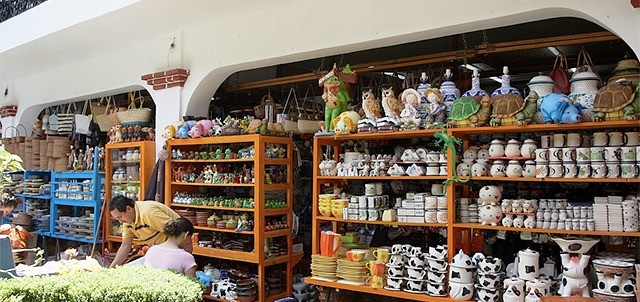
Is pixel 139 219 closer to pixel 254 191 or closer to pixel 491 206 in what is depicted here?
pixel 254 191

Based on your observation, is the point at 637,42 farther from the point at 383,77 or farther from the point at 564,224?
the point at 383,77

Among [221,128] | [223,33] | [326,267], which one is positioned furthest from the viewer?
[223,33]

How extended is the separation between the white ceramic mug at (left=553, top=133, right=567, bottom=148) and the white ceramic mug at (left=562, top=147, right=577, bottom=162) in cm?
7

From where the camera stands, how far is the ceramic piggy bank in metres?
3.13

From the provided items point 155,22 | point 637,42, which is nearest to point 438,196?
point 637,42

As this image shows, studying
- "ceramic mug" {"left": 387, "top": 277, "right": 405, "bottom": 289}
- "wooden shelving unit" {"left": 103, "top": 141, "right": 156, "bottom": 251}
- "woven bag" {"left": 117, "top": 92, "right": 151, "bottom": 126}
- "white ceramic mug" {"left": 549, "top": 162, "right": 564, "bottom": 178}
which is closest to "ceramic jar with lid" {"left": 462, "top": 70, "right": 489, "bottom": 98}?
Result: "white ceramic mug" {"left": 549, "top": 162, "right": 564, "bottom": 178}

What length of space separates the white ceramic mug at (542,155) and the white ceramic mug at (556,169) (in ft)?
0.19

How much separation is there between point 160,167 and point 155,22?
59.3 inches

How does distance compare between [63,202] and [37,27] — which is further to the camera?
[63,202]

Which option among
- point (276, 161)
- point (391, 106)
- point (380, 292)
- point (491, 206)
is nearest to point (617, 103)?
point (491, 206)

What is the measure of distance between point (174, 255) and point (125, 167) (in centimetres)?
312

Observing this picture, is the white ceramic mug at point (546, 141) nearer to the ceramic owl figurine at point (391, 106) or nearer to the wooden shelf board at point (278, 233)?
the ceramic owl figurine at point (391, 106)

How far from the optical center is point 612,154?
3.14 m

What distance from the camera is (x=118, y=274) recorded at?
2781 millimetres
